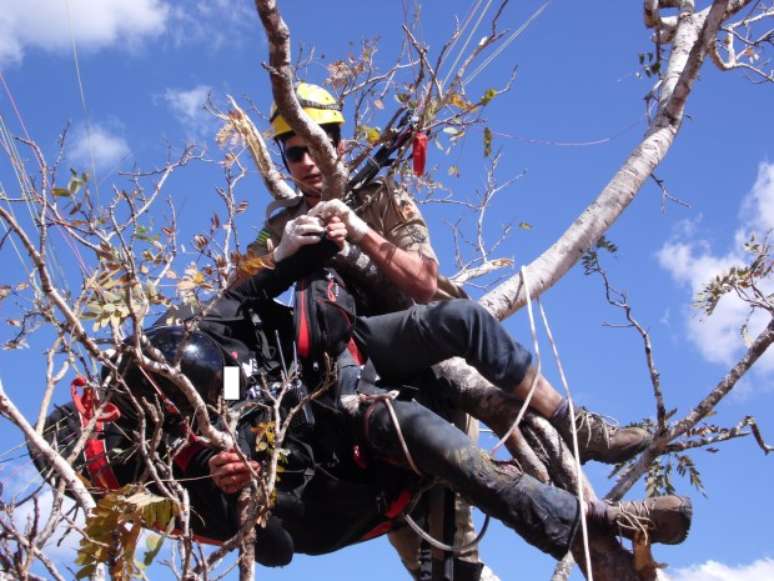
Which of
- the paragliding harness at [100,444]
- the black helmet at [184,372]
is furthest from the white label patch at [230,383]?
the paragliding harness at [100,444]

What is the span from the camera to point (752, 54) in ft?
25.3

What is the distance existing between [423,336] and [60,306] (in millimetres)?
1678

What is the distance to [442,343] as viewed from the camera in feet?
14.6

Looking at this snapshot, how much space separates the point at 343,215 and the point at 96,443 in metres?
1.45

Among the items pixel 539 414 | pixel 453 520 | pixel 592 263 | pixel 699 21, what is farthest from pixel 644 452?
pixel 699 21

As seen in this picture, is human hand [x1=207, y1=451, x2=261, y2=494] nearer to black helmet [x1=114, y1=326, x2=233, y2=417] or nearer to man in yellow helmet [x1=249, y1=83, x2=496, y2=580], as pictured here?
black helmet [x1=114, y1=326, x2=233, y2=417]

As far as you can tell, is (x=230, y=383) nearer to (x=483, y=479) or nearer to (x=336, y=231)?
(x=336, y=231)

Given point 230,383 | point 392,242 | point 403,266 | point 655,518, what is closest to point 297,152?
point 392,242

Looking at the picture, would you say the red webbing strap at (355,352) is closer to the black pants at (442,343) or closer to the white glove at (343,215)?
the black pants at (442,343)

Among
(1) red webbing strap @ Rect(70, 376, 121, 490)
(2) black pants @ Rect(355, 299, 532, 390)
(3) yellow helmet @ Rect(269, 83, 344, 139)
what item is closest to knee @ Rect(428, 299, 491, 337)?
(2) black pants @ Rect(355, 299, 532, 390)

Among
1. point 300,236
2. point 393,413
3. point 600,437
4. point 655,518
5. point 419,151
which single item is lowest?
point 655,518

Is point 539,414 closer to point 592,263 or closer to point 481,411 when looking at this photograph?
point 481,411

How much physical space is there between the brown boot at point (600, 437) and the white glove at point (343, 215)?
1.21 meters

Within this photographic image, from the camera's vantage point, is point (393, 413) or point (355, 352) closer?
point (393, 413)
